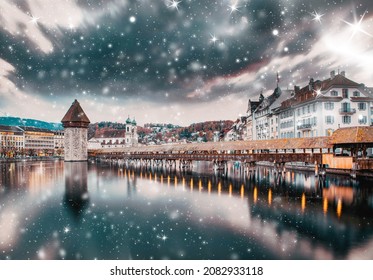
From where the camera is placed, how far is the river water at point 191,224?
644cm

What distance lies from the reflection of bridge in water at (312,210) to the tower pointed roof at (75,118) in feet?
113

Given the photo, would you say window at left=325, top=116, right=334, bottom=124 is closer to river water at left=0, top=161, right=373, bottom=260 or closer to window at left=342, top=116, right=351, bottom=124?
window at left=342, top=116, right=351, bottom=124

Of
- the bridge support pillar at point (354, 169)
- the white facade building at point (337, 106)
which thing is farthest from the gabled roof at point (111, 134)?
the bridge support pillar at point (354, 169)

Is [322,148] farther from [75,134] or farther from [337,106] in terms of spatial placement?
[75,134]

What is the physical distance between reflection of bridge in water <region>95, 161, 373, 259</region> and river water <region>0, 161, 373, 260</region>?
0.09 feet

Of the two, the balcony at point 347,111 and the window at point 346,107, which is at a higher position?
the window at point 346,107

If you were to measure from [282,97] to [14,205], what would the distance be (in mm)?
33518

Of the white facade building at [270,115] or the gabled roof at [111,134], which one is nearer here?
the white facade building at [270,115]

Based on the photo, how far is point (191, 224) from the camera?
837 centimetres

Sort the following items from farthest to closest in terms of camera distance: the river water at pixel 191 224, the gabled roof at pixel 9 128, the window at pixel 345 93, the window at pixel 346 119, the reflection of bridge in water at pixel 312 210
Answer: the gabled roof at pixel 9 128 < the window at pixel 345 93 < the window at pixel 346 119 < the reflection of bridge in water at pixel 312 210 < the river water at pixel 191 224

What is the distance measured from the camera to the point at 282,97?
37.2 m

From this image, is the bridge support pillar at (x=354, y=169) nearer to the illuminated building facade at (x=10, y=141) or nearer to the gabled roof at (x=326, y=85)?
the gabled roof at (x=326, y=85)

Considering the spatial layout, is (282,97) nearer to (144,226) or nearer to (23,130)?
(144,226)

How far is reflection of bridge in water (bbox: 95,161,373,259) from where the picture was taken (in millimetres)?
7070
